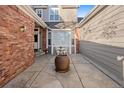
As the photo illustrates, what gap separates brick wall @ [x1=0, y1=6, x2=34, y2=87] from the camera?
4.41 meters

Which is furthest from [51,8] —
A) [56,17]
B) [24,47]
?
[24,47]

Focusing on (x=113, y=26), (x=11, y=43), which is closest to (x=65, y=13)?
(x=113, y=26)

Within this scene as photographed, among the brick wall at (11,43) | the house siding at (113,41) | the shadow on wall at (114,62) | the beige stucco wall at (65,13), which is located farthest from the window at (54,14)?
the shadow on wall at (114,62)

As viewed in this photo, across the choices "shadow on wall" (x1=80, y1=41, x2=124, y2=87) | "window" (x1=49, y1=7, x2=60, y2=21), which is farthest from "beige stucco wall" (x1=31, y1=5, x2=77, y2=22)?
Answer: "shadow on wall" (x1=80, y1=41, x2=124, y2=87)

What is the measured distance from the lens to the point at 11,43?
5.12 meters

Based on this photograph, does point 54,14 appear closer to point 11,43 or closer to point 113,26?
point 113,26

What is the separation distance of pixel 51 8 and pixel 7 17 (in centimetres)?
1196

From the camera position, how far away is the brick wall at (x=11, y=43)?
4411mm

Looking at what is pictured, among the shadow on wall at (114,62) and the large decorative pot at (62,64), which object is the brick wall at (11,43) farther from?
the shadow on wall at (114,62)

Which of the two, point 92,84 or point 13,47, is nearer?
point 92,84

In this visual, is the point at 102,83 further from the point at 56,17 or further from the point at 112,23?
the point at 56,17

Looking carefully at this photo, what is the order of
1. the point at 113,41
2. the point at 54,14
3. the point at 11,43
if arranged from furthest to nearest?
the point at 54,14 → the point at 113,41 → the point at 11,43

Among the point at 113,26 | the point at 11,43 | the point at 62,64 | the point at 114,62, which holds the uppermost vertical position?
the point at 113,26
